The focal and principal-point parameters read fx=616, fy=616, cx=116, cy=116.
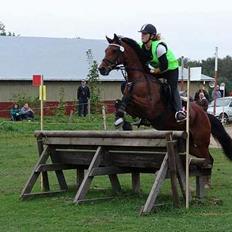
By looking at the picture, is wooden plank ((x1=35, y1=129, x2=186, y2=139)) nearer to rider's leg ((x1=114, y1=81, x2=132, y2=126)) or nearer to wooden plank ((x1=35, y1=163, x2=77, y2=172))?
rider's leg ((x1=114, y1=81, x2=132, y2=126))

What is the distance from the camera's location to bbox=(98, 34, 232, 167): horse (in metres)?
10.1

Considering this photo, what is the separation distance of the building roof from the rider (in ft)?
96.6

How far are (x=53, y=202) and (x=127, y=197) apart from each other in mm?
1281

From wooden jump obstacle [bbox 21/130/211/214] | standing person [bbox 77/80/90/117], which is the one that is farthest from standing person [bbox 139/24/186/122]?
standing person [bbox 77/80/90/117]

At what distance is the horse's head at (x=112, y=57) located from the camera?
1012 cm

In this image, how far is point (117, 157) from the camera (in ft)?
33.7

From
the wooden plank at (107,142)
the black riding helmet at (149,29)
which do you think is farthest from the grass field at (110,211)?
the black riding helmet at (149,29)

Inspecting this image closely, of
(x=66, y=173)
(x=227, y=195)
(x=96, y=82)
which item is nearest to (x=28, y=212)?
(x=227, y=195)

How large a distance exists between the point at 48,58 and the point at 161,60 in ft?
116

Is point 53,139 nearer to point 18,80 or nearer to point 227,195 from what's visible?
point 227,195

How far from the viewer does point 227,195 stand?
10.7 metres

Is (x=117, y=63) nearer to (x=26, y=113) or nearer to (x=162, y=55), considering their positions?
(x=162, y=55)

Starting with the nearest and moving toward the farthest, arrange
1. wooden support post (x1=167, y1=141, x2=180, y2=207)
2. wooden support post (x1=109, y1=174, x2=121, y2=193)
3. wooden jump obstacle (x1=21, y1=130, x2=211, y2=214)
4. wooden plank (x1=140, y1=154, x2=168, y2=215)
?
wooden plank (x1=140, y1=154, x2=168, y2=215)
wooden support post (x1=167, y1=141, x2=180, y2=207)
wooden jump obstacle (x1=21, y1=130, x2=211, y2=214)
wooden support post (x1=109, y1=174, x2=121, y2=193)

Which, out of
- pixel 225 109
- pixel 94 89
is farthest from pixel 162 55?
pixel 94 89
